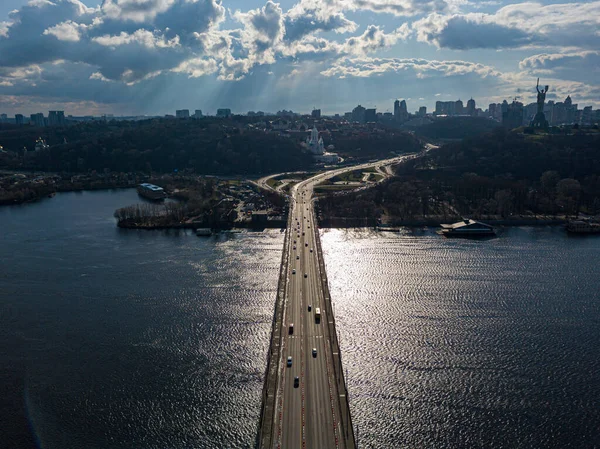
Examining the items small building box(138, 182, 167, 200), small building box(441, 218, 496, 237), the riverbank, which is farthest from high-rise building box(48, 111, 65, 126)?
small building box(441, 218, 496, 237)

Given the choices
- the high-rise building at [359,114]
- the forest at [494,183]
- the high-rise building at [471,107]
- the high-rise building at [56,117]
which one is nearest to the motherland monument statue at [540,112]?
the forest at [494,183]

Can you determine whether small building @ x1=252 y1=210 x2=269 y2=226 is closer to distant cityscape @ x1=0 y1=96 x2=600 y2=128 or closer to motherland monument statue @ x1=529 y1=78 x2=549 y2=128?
motherland monument statue @ x1=529 y1=78 x2=549 y2=128

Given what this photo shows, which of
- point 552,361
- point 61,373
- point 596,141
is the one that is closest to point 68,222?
point 61,373

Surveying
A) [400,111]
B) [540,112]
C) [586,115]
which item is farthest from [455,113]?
[540,112]

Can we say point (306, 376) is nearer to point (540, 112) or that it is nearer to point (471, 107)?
point (540, 112)

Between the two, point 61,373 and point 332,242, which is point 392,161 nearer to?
point 332,242

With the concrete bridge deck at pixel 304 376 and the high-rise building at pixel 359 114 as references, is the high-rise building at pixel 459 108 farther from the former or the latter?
the concrete bridge deck at pixel 304 376
